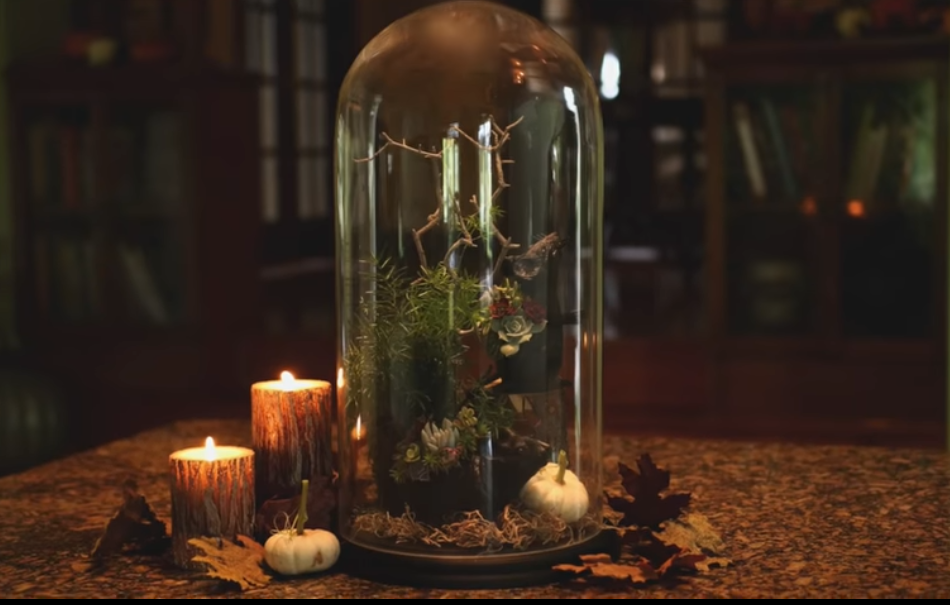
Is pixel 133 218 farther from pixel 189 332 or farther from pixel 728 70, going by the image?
pixel 728 70

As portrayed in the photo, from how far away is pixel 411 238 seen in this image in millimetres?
1266

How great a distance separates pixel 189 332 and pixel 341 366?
348 cm

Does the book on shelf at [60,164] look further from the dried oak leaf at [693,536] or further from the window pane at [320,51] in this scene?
the dried oak leaf at [693,536]

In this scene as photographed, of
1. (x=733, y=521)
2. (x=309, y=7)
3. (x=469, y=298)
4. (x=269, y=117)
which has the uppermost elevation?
(x=309, y=7)

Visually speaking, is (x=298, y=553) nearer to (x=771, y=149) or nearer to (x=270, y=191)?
(x=771, y=149)

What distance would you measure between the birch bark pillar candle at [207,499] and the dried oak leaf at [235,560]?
0.5 inches

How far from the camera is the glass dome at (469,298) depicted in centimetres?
120

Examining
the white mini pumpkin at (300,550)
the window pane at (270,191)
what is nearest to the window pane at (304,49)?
the window pane at (270,191)

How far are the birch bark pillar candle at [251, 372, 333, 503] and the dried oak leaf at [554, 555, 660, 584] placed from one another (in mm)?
294

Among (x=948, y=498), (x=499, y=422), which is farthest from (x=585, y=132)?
(x=948, y=498)

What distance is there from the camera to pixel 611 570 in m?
1.15

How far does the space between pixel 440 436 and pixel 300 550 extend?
0.53 feet

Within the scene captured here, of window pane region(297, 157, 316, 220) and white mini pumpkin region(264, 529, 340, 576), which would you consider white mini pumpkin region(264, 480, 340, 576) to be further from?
window pane region(297, 157, 316, 220)

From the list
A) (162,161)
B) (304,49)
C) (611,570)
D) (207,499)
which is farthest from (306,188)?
(611,570)
